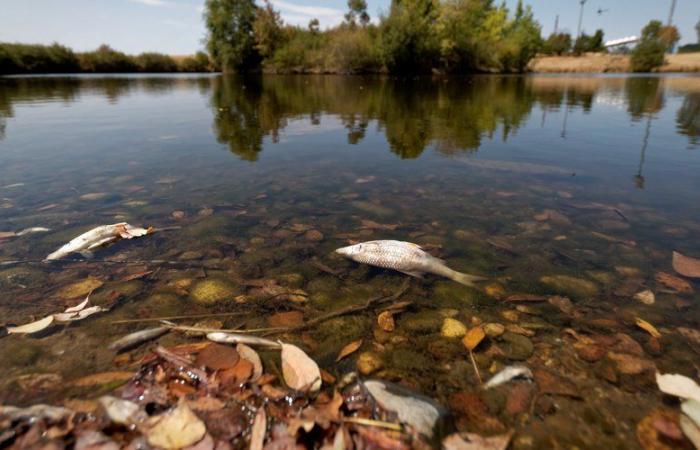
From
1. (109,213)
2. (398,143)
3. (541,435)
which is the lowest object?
(541,435)

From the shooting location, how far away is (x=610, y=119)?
1106 cm

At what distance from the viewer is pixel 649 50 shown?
5069cm

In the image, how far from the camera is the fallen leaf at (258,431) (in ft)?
4.83

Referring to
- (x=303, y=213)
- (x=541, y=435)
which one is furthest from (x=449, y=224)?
(x=541, y=435)

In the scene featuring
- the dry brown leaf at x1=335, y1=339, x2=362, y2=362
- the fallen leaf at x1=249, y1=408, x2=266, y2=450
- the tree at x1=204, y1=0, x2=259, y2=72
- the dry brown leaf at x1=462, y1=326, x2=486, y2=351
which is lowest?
the dry brown leaf at x1=335, y1=339, x2=362, y2=362

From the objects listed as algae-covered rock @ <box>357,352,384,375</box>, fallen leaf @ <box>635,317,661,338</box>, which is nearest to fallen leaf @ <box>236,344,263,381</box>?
algae-covered rock @ <box>357,352,384,375</box>

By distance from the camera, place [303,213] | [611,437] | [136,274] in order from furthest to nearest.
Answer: [303,213] → [136,274] → [611,437]

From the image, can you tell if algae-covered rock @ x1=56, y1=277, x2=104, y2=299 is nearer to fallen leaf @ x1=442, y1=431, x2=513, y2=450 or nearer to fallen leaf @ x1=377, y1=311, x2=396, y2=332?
fallen leaf @ x1=377, y1=311, x2=396, y2=332

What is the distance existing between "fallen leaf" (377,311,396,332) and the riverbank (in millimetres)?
65469

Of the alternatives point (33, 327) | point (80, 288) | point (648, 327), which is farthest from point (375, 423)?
point (80, 288)

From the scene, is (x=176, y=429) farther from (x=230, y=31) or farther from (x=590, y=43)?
(x=590, y=43)

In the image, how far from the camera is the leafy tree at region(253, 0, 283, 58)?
2203 inches

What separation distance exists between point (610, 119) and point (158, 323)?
1337 cm

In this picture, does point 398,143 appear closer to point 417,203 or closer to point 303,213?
point 417,203
